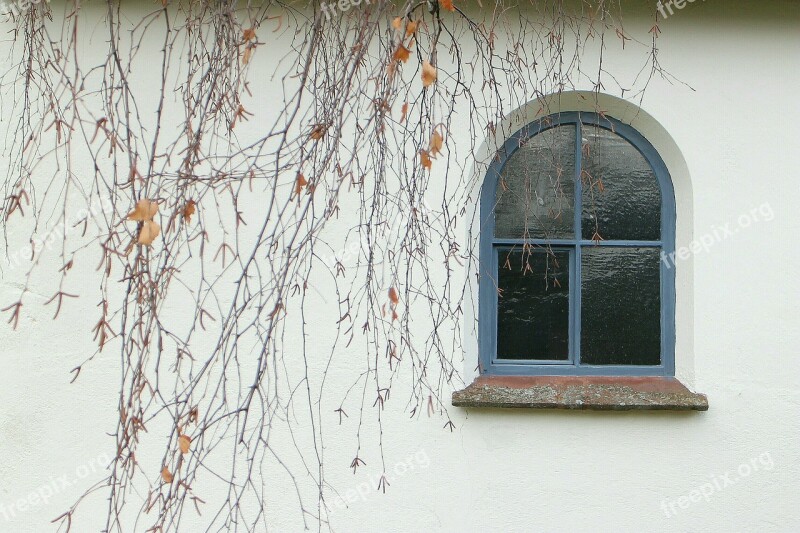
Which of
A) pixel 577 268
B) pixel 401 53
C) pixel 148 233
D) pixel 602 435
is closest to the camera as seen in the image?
pixel 148 233

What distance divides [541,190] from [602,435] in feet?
3.91

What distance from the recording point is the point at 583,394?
3.02 meters

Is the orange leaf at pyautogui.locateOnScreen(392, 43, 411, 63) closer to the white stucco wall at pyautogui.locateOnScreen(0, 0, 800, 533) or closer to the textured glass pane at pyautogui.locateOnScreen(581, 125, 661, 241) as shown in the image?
the white stucco wall at pyautogui.locateOnScreen(0, 0, 800, 533)

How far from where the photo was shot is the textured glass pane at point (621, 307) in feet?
10.8

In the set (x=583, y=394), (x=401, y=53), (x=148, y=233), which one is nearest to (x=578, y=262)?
(x=583, y=394)

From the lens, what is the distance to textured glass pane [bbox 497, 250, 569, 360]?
3.31 meters

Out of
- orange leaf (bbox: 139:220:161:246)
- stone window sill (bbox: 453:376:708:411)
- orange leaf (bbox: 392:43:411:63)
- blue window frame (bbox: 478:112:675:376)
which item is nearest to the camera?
orange leaf (bbox: 139:220:161:246)

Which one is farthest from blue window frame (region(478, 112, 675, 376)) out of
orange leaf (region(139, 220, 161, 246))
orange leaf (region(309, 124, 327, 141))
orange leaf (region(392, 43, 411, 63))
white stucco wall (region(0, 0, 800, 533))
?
orange leaf (region(139, 220, 161, 246))

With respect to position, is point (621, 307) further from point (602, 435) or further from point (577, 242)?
point (602, 435)

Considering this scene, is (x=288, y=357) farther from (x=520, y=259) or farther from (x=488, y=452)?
(x=520, y=259)

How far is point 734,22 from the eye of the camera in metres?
3.14

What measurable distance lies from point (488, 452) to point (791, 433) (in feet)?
4.43

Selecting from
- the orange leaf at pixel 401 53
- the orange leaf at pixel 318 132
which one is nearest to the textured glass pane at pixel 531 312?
the orange leaf at pixel 318 132

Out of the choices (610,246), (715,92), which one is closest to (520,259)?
(610,246)
